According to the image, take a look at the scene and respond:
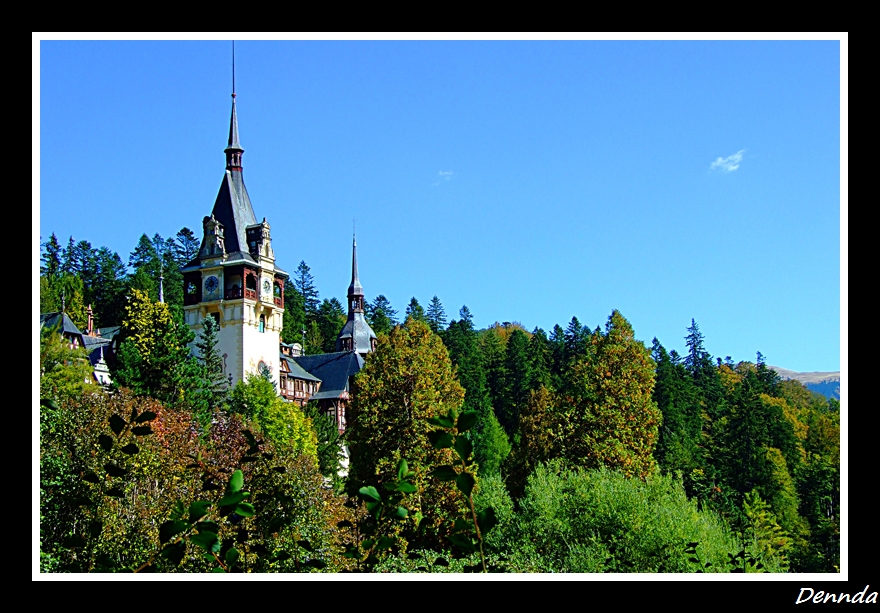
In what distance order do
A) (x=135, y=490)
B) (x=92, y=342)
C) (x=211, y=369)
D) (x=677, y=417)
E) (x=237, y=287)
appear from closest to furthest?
(x=135, y=490) < (x=211, y=369) < (x=237, y=287) < (x=677, y=417) < (x=92, y=342)

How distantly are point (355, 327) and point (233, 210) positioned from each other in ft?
74.3

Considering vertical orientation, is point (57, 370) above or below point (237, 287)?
below

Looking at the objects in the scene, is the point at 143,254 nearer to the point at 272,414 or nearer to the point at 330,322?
the point at 330,322

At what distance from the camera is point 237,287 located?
181 ft

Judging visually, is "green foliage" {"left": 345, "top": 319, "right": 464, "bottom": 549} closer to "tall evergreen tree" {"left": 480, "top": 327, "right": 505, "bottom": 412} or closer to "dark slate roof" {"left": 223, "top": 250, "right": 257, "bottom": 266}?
"dark slate roof" {"left": 223, "top": 250, "right": 257, "bottom": 266}

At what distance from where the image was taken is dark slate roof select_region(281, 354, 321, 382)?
64.8 m

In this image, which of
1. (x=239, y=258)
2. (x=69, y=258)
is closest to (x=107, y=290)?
(x=69, y=258)

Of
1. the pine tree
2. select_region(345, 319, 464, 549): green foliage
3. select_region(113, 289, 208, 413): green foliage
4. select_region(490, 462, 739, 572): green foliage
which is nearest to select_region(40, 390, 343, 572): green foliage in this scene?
select_region(490, 462, 739, 572): green foliage

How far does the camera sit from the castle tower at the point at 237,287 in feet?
177

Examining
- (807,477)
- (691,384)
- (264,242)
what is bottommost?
(807,477)
